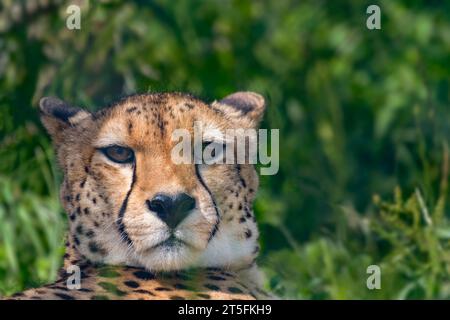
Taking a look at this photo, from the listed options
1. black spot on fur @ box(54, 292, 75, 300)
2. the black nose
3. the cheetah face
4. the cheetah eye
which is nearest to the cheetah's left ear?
the cheetah face

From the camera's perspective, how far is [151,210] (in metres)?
3.35

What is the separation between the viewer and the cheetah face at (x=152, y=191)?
3377 millimetres

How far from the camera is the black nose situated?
333cm

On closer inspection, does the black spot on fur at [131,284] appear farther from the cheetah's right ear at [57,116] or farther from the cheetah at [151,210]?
the cheetah's right ear at [57,116]

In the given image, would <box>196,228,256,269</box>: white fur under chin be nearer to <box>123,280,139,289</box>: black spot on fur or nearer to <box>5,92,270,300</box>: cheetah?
<box>5,92,270,300</box>: cheetah

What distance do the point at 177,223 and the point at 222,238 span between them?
0.25 meters

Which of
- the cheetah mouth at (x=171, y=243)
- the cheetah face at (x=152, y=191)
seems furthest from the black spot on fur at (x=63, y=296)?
the cheetah mouth at (x=171, y=243)

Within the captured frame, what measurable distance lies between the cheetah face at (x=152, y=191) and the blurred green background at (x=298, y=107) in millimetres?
357

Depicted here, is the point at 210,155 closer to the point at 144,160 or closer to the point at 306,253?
the point at 144,160

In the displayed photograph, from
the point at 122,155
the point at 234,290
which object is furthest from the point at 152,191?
the point at 234,290

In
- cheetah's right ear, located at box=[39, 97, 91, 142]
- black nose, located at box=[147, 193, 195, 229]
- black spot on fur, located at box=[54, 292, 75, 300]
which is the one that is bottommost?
A: black spot on fur, located at box=[54, 292, 75, 300]

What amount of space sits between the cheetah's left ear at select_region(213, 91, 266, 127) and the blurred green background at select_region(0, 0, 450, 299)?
0.11m

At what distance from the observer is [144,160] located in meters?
3.48
